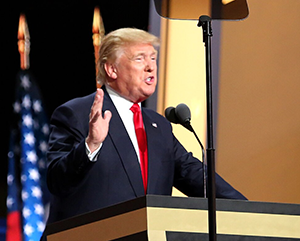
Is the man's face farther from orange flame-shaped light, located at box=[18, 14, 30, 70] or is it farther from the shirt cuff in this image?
orange flame-shaped light, located at box=[18, 14, 30, 70]

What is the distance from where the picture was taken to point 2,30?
5.49 m

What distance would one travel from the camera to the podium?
137 cm

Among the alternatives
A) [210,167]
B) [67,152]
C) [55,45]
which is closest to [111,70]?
[67,152]

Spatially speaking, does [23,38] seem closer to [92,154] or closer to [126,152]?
[126,152]

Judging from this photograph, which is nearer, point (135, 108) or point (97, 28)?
point (135, 108)

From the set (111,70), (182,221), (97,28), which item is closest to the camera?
(182,221)

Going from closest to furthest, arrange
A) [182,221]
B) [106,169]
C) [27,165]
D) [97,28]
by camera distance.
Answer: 1. [182,221]
2. [106,169]
3. [97,28]
4. [27,165]

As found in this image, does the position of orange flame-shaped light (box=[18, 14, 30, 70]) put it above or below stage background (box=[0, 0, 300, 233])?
above

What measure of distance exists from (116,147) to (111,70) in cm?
39

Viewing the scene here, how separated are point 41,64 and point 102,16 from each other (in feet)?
2.61

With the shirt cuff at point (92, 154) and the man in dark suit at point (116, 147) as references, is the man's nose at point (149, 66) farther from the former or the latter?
the shirt cuff at point (92, 154)

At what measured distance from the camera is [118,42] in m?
2.28

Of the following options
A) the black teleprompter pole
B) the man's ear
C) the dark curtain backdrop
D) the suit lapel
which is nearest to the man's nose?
the man's ear

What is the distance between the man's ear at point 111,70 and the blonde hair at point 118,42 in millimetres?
21
